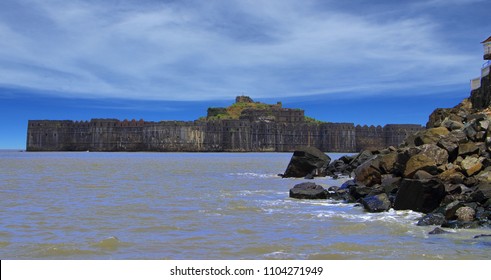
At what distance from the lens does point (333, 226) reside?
500 inches

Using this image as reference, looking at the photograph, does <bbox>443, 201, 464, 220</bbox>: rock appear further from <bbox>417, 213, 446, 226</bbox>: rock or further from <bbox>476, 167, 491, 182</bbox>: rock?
<bbox>476, 167, 491, 182</bbox>: rock

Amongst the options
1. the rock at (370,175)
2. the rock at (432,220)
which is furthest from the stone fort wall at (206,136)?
the rock at (432,220)

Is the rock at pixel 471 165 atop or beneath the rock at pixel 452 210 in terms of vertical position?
atop

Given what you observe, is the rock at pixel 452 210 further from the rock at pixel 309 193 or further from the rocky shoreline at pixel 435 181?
the rock at pixel 309 193

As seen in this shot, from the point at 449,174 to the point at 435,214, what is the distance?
4.74 m

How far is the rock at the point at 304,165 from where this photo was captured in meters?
32.5

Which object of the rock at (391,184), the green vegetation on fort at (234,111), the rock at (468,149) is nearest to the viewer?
the rock at (391,184)

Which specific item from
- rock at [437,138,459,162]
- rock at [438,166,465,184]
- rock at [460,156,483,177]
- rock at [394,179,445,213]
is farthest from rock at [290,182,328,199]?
rock at [460,156,483,177]

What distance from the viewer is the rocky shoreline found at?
12.8 m

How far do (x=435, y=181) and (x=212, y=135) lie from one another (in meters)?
120

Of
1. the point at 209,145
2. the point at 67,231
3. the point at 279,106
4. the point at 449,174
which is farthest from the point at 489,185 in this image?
the point at 279,106

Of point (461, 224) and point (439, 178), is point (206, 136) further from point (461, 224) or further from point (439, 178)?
point (461, 224)

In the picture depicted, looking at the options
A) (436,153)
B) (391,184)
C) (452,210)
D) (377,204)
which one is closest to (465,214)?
(452,210)

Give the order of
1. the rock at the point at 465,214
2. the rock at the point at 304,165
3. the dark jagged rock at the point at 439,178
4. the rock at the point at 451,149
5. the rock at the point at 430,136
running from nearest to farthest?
the rock at the point at 465,214
the dark jagged rock at the point at 439,178
the rock at the point at 451,149
the rock at the point at 430,136
the rock at the point at 304,165
